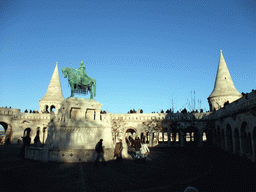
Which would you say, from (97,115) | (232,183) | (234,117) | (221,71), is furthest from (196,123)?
(232,183)

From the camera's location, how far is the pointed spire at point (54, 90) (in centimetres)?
3644

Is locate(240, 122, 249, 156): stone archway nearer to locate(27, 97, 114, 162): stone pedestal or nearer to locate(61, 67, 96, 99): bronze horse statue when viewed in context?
locate(27, 97, 114, 162): stone pedestal

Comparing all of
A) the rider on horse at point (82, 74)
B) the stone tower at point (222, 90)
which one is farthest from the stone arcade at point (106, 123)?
the rider on horse at point (82, 74)

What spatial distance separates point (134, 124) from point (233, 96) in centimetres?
1584

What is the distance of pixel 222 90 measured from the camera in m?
29.9

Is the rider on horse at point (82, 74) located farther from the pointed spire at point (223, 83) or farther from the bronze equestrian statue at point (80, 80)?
the pointed spire at point (223, 83)

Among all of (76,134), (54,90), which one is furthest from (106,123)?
(54,90)

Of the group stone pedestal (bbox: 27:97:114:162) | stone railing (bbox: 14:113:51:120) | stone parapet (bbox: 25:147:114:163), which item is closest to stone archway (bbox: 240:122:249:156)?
stone pedestal (bbox: 27:97:114:162)

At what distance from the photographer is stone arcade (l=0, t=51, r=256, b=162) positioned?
13.4 m

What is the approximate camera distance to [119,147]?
1155 centimetres

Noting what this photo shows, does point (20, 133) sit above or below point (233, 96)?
below

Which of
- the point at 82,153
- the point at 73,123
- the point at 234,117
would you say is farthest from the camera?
the point at 234,117

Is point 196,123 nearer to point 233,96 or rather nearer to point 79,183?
point 233,96

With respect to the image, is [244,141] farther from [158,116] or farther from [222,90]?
[158,116]
